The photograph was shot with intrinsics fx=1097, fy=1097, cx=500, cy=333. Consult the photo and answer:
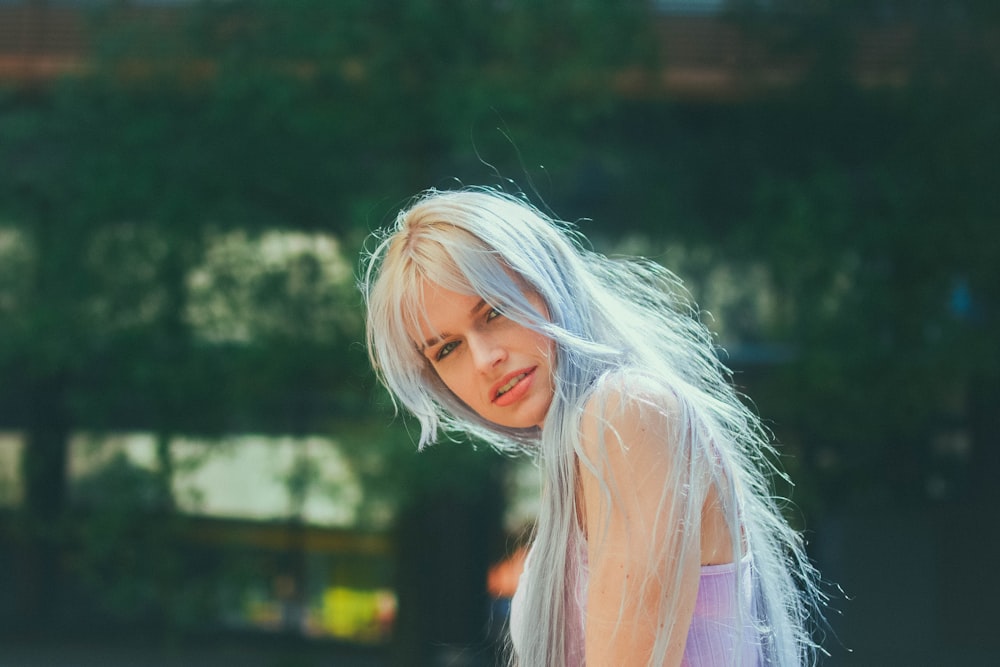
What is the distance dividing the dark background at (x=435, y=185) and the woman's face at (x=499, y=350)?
16.8ft

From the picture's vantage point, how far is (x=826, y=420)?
7305 mm

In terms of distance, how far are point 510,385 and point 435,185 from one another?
5.43m

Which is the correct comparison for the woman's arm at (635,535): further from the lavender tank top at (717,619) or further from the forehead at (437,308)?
the forehead at (437,308)

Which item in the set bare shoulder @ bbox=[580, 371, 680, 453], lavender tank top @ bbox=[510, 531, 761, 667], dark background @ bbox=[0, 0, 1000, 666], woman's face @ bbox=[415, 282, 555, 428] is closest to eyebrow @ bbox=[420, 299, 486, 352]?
woman's face @ bbox=[415, 282, 555, 428]

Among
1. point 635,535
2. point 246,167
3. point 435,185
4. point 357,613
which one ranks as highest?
point 246,167

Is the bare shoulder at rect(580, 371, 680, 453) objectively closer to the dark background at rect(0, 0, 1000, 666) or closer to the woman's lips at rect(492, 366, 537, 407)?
the woman's lips at rect(492, 366, 537, 407)

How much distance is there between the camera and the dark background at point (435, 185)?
6941 millimetres

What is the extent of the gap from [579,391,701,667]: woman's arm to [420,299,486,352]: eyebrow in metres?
0.26

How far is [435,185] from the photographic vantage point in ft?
22.9

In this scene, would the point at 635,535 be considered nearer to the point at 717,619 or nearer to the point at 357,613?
the point at 717,619

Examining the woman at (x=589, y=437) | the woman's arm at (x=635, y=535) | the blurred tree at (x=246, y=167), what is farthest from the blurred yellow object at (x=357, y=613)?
Result: the woman's arm at (x=635, y=535)

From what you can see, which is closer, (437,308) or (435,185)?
(437,308)

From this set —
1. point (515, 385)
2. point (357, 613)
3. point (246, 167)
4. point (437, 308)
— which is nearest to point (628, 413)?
point (515, 385)

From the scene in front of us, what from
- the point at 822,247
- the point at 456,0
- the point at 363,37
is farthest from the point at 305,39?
the point at 822,247
